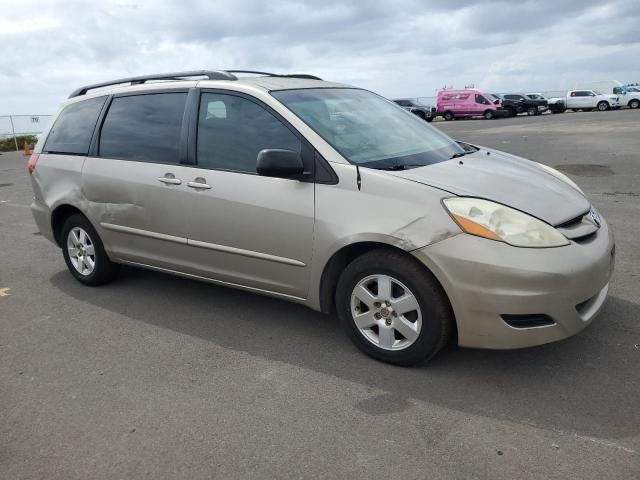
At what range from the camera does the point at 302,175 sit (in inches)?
143

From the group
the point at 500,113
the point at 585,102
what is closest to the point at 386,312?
the point at 500,113

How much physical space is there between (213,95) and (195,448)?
2.45 metres

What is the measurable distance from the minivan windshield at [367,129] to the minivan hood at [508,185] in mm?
167

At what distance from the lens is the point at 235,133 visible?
4039mm

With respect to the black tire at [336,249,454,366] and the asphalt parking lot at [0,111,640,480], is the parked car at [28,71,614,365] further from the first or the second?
the asphalt parking lot at [0,111,640,480]

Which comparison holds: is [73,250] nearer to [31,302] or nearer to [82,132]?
[31,302]

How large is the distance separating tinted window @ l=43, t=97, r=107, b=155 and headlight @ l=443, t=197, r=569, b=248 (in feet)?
10.6

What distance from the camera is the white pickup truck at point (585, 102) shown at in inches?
1485

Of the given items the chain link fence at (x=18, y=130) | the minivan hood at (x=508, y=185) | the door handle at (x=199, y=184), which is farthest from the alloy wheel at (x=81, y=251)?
the chain link fence at (x=18, y=130)

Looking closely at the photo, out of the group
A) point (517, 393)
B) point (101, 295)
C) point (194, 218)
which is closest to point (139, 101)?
point (194, 218)

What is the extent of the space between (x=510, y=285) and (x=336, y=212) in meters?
1.07

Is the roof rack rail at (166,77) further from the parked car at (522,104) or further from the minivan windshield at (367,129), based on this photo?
the parked car at (522,104)

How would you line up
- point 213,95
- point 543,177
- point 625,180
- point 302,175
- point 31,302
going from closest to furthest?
point 302,175 → point 543,177 → point 213,95 → point 31,302 → point 625,180

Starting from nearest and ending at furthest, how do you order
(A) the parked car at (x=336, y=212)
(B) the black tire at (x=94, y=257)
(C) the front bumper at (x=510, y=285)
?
(C) the front bumper at (x=510, y=285) < (A) the parked car at (x=336, y=212) < (B) the black tire at (x=94, y=257)
